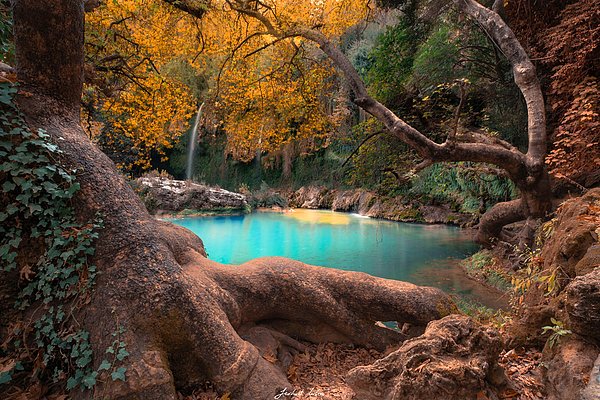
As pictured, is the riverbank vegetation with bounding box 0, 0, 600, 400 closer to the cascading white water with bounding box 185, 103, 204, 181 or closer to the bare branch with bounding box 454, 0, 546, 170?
the bare branch with bounding box 454, 0, 546, 170

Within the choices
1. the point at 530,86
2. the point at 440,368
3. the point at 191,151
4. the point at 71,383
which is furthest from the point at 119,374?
the point at 191,151

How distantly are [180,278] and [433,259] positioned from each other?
9.89 metres

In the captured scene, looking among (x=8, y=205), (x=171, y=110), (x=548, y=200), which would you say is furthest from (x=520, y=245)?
(x=171, y=110)

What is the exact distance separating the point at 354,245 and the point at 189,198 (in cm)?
1304

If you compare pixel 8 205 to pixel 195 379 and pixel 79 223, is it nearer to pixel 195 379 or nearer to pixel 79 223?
A: pixel 79 223

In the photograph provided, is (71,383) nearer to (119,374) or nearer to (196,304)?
(119,374)

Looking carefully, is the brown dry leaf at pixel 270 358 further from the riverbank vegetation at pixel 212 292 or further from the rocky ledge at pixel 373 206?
the rocky ledge at pixel 373 206

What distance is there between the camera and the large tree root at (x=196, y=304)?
2.60 m

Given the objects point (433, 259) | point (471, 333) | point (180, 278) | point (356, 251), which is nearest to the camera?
point (471, 333)

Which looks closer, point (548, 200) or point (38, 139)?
point (38, 139)

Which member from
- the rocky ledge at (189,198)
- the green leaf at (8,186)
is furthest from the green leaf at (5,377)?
the rocky ledge at (189,198)

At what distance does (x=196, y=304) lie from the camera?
2.85 meters

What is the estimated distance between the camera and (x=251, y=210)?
76.2 feet

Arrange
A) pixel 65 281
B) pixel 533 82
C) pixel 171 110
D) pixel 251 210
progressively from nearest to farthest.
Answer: pixel 65 281 → pixel 533 82 → pixel 171 110 → pixel 251 210
